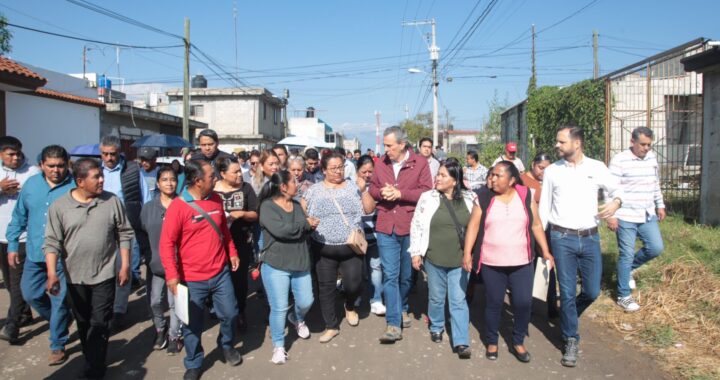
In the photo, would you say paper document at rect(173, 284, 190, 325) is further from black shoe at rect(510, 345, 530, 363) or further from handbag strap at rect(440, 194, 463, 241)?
black shoe at rect(510, 345, 530, 363)

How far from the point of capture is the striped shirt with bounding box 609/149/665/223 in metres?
5.48

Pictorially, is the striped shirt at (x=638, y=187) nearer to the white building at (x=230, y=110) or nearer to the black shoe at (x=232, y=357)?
the black shoe at (x=232, y=357)

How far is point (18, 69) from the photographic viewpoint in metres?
9.51

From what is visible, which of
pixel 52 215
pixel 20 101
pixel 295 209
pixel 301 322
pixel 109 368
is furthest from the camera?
pixel 20 101

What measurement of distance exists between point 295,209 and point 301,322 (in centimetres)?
122

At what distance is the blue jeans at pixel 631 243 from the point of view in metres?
5.49

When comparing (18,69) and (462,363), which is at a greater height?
(18,69)

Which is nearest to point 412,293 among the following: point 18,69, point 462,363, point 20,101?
point 462,363

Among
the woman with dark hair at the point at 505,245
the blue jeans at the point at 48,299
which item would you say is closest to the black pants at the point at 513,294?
the woman with dark hair at the point at 505,245

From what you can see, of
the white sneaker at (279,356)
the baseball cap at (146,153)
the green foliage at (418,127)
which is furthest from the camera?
the green foliage at (418,127)

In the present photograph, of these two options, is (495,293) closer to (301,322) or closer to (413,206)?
(413,206)

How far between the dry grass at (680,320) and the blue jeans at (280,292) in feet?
10.7

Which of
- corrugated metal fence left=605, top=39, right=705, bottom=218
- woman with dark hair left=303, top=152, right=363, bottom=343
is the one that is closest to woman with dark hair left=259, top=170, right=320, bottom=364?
woman with dark hair left=303, top=152, right=363, bottom=343

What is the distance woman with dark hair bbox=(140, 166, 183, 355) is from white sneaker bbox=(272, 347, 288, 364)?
0.98 m
